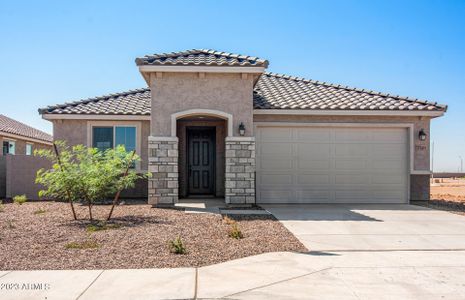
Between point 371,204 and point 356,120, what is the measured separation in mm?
2937

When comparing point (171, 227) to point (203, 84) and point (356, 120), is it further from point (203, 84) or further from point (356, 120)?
point (356, 120)

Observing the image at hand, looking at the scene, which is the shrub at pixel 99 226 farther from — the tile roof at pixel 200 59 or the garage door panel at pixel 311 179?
the garage door panel at pixel 311 179

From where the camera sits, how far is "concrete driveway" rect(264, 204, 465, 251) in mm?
7034

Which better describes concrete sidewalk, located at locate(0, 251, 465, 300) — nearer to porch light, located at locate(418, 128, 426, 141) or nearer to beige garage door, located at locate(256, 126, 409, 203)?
beige garage door, located at locate(256, 126, 409, 203)

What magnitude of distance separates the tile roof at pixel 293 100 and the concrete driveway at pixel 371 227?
348cm

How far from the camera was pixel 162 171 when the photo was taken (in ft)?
38.2

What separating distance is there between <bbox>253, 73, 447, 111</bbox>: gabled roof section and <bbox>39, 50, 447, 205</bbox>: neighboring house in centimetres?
4

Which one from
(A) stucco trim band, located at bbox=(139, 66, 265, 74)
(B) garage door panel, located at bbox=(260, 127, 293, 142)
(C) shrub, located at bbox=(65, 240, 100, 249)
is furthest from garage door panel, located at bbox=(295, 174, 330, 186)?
(C) shrub, located at bbox=(65, 240, 100, 249)

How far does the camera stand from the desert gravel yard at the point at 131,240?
582 centimetres

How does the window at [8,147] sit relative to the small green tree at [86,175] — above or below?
above

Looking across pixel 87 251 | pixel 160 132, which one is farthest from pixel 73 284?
pixel 160 132

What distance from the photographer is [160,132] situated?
11.7 meters

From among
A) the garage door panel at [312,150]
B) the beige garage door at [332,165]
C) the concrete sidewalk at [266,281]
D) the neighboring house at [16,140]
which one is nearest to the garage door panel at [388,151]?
the beige garage door at [332,165]

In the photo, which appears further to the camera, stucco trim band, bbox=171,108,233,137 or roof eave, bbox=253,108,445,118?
roof eave, bbox=253,108,445,118
